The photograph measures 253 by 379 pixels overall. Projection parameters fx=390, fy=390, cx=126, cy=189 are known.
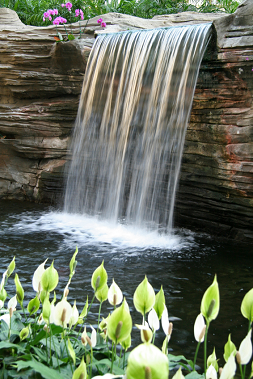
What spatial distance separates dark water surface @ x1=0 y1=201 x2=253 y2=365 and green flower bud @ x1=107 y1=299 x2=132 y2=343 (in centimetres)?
221

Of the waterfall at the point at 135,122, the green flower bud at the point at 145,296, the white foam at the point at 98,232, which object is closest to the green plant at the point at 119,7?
the waterfall at the point at 135,122

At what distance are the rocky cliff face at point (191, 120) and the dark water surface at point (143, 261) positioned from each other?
2.61 feet

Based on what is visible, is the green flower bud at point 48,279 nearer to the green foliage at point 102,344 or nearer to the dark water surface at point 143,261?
the green foliage at point 102,344

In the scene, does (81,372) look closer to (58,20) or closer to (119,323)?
(119,323)

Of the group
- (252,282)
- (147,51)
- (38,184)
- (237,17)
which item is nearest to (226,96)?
(237,17)

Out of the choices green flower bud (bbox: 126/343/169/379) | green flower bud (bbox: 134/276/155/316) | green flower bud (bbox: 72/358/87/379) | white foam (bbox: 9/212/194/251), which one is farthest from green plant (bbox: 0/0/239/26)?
green flower bud (bbox: 126/343/169/379)

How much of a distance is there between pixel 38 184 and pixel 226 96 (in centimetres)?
510

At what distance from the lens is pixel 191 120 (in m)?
6.95

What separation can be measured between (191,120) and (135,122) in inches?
44.2

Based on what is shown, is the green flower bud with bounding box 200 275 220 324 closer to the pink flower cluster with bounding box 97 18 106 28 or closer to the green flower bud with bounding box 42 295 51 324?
the green flower bud with bounding box 42 295 51 324

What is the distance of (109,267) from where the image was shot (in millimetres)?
5250

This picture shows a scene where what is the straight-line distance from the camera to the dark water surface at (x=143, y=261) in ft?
Answer: 12.7

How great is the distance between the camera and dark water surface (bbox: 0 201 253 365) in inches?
153

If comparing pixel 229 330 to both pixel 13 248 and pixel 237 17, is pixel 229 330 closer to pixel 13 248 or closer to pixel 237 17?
pixel 13 248
